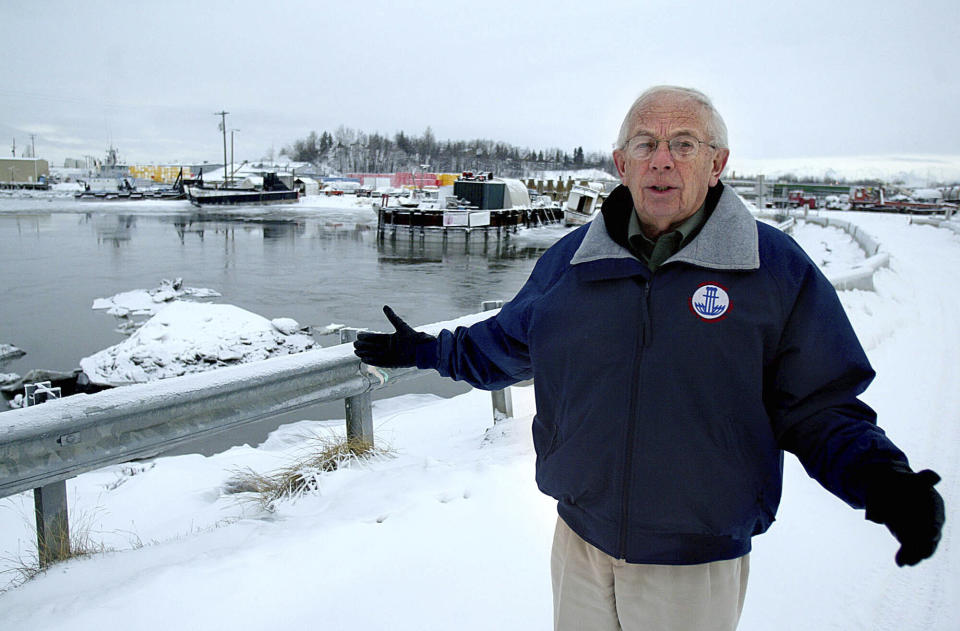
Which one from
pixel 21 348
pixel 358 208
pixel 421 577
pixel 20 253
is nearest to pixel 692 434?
pixel 421 577

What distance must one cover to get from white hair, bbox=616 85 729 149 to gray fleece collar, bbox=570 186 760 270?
7.2 inches

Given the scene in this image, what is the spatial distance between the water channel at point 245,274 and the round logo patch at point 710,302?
713cm

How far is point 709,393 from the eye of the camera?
1.76m

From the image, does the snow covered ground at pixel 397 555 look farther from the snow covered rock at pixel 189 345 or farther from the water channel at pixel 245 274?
the snow covered rock at pixel 189 345

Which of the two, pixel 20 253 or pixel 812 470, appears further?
pixel 20 253

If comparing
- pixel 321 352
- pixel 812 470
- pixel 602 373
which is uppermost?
pixel 602 373

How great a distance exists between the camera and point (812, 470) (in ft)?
5.76

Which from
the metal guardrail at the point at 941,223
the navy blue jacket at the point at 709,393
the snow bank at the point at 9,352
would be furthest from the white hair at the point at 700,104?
the metal guardrail at the point at 941,223

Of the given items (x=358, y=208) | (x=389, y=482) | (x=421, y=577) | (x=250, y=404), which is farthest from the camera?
(x=358, y=208)

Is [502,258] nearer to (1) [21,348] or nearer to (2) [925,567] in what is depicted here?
(1) [21,348]

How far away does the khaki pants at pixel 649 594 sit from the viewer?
1840mm

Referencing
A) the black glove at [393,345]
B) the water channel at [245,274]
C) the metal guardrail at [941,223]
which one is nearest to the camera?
the black glove at [393,345]

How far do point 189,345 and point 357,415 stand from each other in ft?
29.7

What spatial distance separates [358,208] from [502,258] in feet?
161
